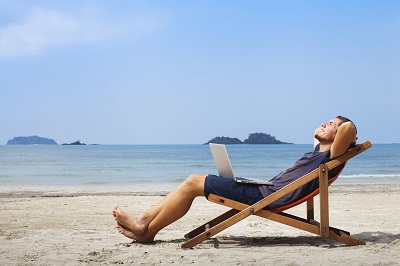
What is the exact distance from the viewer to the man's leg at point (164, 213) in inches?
213

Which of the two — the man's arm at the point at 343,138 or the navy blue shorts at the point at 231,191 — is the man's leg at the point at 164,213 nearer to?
the navy blue shorts at the point at 231,191

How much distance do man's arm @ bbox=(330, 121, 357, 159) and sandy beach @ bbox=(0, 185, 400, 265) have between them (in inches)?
37.5

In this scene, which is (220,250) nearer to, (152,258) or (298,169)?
(152,258)

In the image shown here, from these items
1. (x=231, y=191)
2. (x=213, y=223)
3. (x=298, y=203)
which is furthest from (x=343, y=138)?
(x=213, y=223)

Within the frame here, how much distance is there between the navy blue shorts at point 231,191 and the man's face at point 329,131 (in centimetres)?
86

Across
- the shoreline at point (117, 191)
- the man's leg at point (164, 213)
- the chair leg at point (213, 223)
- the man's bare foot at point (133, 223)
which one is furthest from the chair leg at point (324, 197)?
the shoreline at point (117, 191)

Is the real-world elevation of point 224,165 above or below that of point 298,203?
above

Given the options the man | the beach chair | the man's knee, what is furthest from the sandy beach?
the man's knee

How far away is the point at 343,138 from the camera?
205 inches

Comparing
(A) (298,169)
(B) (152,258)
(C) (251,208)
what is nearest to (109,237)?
(B) (152,258)

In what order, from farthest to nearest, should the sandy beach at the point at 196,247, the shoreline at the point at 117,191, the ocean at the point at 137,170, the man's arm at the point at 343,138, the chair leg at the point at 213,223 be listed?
the ocean at the point at 137,170 → the shoreline at the point at 117,191 → the chair leg at the point at 213,223 → the man's arm at the point at 343,138 → the sandy beach at the point at 196,247

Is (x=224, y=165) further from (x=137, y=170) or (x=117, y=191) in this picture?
(x=137, y=170)

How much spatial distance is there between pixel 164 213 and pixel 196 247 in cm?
46

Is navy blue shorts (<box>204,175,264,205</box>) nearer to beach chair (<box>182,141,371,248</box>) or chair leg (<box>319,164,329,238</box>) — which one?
beach chair (<box>182,141,371,248</box>)
